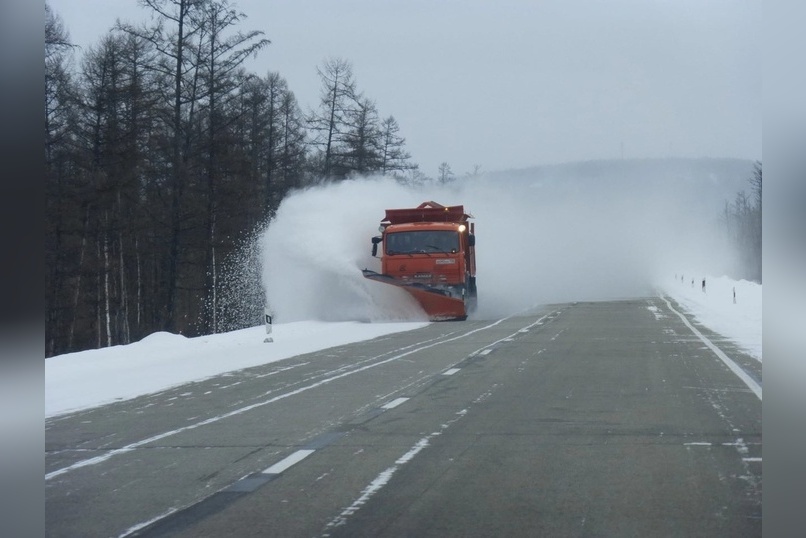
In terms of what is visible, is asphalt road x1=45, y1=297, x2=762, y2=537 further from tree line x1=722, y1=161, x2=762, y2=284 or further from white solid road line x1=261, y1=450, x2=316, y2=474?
tree line x1=722, y1=161, x2=762, y2=284

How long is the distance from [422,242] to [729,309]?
35.5ft

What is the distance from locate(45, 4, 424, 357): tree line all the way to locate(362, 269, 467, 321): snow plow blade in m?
3.31

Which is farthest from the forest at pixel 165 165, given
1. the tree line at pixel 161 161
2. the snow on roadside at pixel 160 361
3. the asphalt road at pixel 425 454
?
the asphalt road at pixel 425 454

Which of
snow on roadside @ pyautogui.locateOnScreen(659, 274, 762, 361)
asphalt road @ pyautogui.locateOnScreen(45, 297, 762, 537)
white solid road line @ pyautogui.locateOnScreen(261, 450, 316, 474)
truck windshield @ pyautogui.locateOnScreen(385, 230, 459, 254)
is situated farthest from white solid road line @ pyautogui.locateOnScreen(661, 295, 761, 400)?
truck windshield @ pyautogui.locateOnScreen(385, 230, 459, 254)

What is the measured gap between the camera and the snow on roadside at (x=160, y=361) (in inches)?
562

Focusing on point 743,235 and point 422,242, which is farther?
point 743,235

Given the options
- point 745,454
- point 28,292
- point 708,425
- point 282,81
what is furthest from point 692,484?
point 282,81

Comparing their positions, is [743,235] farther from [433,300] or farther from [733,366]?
[733,366]

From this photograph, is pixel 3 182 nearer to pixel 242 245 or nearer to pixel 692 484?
pixel 692 484

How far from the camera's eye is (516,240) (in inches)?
1876

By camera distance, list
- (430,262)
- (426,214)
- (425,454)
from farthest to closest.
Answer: (426,214) → (430,262) → (425,454)

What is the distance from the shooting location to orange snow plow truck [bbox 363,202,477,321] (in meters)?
30.6

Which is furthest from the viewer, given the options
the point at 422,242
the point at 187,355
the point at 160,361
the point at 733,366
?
the point at 422,242

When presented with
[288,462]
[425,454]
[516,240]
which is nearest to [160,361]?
[288,462]
